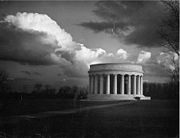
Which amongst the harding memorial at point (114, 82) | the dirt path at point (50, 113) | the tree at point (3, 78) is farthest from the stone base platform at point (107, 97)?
the tree at point (3, 78)

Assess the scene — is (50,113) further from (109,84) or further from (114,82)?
(114,82)

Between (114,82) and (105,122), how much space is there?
865mm

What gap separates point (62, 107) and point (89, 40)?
1529 mm

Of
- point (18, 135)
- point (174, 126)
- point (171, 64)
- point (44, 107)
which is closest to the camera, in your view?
point (18, 135)

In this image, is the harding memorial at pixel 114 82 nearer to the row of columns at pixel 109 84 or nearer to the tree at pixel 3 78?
the row of columns at pixel 109 84

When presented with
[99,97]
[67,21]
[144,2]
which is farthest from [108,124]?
[144,2]

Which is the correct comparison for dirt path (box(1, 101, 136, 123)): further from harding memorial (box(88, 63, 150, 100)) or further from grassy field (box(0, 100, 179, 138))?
harding memorial (box(88, 63, 150, 100))

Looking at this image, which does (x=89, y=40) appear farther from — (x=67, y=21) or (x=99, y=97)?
(x=99, y=97)

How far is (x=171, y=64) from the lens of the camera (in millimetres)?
6066

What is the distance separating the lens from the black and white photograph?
202 inches

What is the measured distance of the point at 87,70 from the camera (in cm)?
557

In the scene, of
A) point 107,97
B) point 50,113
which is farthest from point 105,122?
point 50,113

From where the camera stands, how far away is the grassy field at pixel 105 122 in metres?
5.00

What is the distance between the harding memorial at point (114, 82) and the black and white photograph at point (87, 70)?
21mm
